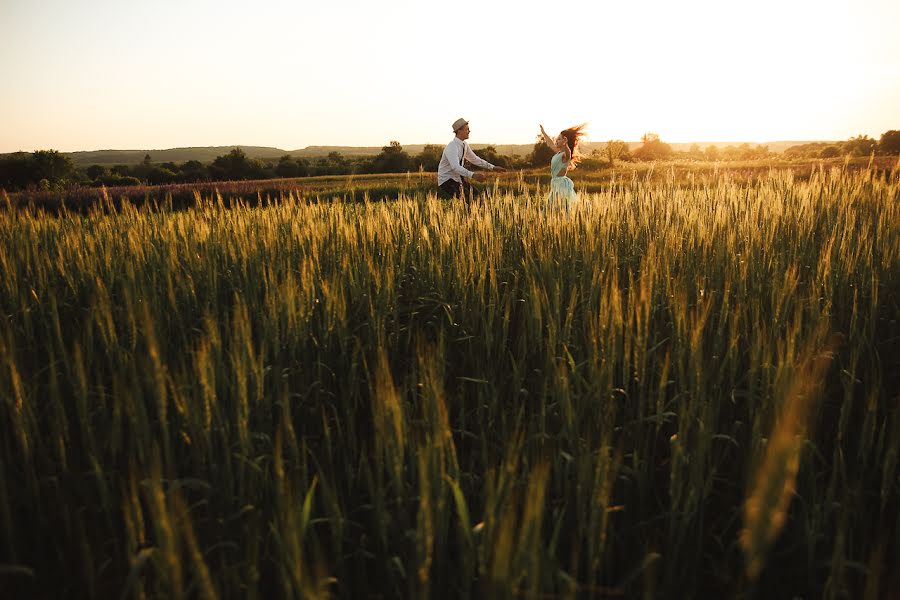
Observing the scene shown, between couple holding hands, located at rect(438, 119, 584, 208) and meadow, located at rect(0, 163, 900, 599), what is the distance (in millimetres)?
5221

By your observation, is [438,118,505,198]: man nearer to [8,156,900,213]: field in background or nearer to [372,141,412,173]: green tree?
[8,156,900,213]: field in background

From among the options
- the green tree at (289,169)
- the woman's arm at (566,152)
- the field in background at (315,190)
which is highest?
the green tree at (289,169)

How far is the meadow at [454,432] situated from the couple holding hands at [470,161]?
522 cm

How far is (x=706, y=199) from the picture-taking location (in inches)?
169

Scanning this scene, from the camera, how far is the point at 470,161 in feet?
31.3

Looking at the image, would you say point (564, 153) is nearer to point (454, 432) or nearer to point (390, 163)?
point (454, 432)

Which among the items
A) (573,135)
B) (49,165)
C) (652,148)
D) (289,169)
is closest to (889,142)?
(652,148)

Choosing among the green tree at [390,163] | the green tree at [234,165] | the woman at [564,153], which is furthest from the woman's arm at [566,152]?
the green tree at [234,165]

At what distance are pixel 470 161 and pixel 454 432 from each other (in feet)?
26.6

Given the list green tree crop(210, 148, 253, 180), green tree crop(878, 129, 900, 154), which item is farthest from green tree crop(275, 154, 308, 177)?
green tree crop(878, 129, 900, 154)

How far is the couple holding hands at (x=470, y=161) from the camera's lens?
838 cm

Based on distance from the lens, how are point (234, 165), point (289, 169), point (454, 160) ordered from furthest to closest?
point (234, 165) < point (289, 169) < point (454, 160)

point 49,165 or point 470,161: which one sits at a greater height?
point 49,165

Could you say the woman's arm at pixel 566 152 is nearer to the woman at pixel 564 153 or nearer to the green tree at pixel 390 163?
the woman at pixel 564 153
